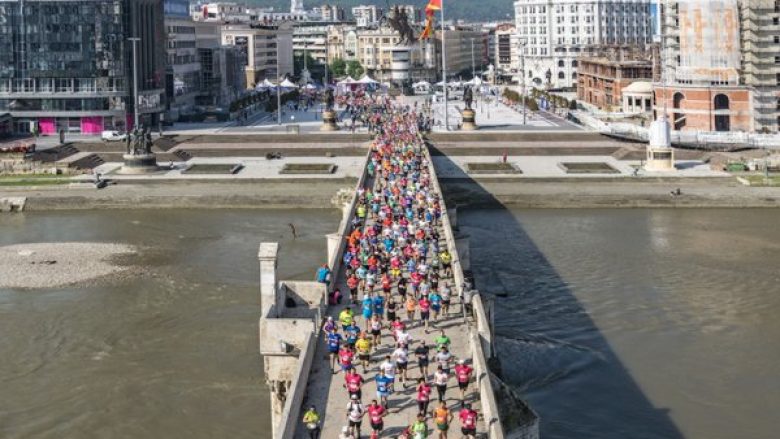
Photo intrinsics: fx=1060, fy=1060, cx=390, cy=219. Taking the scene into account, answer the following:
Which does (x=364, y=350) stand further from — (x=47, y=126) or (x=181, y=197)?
(x=47, y=126)

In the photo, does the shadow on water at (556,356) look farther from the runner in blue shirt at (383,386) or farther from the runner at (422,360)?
the runner in blue shirt at (383,386)

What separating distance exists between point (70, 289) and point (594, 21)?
530 feet

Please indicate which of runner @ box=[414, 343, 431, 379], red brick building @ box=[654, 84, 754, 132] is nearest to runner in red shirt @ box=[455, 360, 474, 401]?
runner @ box=[414, 343, 431, 379]

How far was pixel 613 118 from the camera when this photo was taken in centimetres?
12081

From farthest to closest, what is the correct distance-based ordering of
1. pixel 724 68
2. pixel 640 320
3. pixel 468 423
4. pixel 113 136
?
pixel 724 68 → pixel 113 136 → pixel 640 320 → pixel 468 423

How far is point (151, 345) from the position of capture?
39406 millimetres

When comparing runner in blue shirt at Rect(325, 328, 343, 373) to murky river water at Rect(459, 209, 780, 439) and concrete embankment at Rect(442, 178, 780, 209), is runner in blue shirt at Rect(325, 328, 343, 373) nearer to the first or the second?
murky river water at Rect(459, 209, 780, 439)

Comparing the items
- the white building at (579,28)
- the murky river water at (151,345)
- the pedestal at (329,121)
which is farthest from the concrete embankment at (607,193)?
the white building at (579,28)

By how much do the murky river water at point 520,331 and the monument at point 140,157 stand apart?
59.3 ft

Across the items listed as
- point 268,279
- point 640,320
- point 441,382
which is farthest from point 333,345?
point 640,320

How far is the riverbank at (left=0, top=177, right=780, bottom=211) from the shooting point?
235 feet

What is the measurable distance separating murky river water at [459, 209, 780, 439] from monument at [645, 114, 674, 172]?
13.6 m

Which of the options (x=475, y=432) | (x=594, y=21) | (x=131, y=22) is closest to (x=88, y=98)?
(x=131, y=22)

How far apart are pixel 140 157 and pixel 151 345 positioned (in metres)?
46.5
